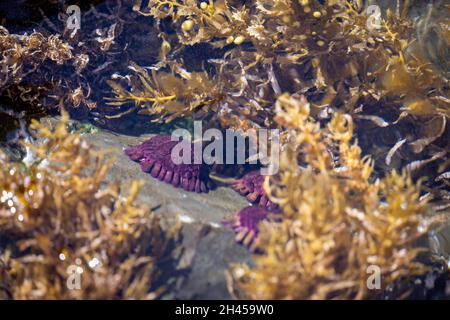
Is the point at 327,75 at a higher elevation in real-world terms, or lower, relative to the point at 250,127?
higher

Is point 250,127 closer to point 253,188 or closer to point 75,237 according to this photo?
point 253,188

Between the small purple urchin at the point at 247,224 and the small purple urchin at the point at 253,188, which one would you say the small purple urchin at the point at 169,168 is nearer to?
the small purple urchin at the point at 253,188

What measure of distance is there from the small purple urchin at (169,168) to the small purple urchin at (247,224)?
0.61 meters

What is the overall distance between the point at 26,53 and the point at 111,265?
2523mm

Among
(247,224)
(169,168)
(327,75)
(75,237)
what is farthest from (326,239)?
(327,75)

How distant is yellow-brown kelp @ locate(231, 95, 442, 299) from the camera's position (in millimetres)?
2547

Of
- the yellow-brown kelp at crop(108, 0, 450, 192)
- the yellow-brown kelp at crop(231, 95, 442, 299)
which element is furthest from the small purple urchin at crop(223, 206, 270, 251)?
the yellow-brown kelp at crop(108, 0, 450, 192)

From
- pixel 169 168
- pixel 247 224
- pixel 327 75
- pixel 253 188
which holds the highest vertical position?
pixel 327 75

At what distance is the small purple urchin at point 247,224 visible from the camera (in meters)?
3.01

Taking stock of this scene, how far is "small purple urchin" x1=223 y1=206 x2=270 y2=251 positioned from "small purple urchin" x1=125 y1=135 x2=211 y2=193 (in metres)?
0.61

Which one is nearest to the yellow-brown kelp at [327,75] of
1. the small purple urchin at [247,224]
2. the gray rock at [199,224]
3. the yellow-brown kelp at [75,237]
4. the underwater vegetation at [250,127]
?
the underwater vegetation at [250,127]

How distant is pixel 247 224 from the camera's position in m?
3.08

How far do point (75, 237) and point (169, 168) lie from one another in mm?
1104
